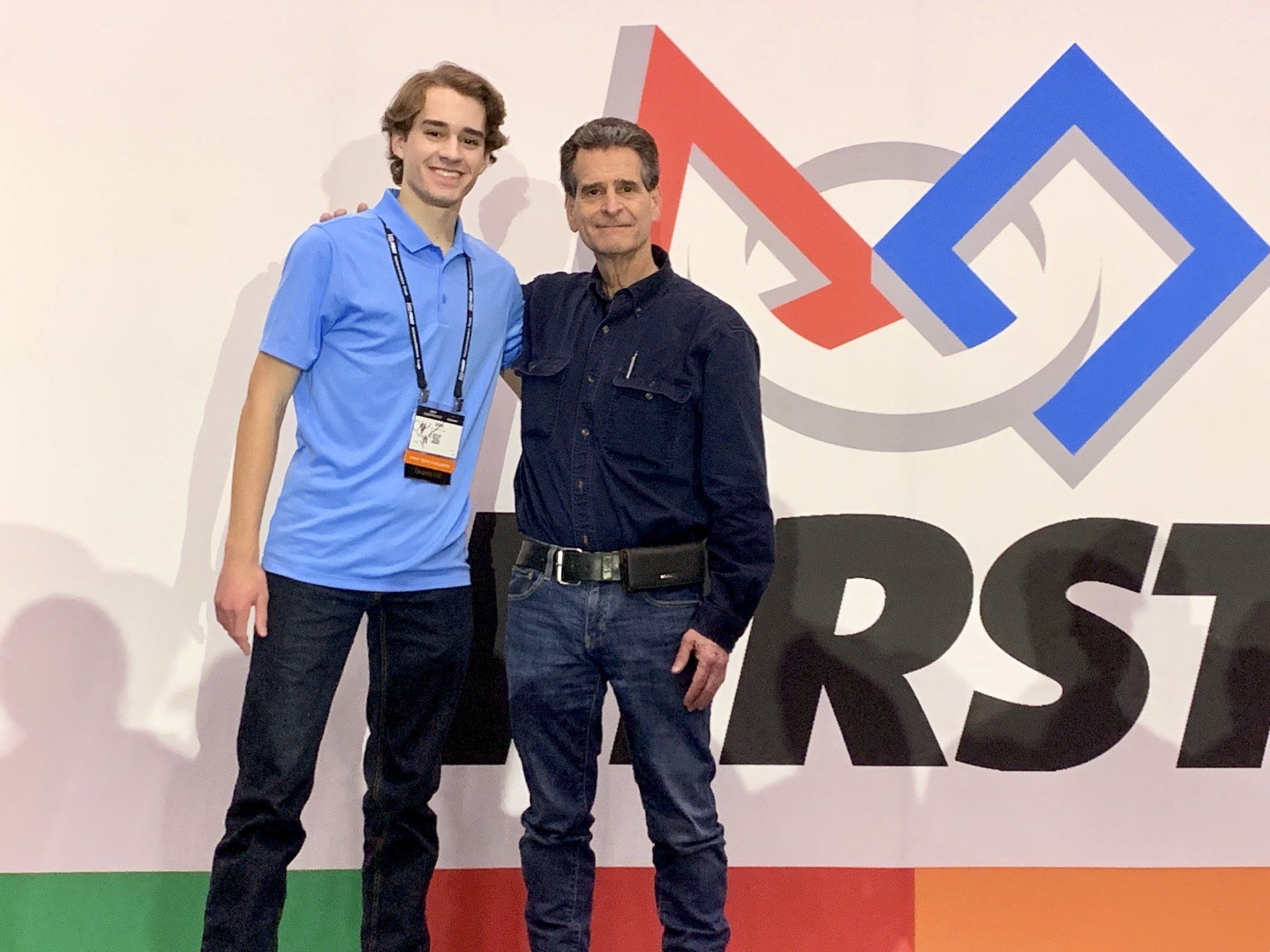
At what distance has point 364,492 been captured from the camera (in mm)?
1825

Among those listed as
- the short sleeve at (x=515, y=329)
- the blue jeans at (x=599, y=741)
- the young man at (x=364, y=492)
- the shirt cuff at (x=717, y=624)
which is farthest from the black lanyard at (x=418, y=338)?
the shirt cuff at (x=717, y=624)

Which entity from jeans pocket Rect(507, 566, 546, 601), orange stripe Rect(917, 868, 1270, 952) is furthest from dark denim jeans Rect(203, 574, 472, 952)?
orange stripe Rect(917, 868, 1270, 952)

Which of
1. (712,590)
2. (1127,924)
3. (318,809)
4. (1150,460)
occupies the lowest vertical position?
(1127,924)

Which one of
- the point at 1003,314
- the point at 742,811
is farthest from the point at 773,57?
the point at 742,811

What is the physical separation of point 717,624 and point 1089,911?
1343mm

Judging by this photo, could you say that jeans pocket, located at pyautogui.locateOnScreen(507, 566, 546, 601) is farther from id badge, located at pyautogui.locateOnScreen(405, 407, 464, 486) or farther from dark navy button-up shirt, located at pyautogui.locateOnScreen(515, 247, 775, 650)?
id badge, located at pyautogui.locateOnScreen(405, 407, 464, 486)

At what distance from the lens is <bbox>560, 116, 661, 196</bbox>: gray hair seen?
72.6 inches

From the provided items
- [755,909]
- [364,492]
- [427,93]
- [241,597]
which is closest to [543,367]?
[364,492]

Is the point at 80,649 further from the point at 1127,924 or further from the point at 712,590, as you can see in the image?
the point at 1127,924

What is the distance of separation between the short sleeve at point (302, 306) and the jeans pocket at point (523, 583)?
0.50 meters

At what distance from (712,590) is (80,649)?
1.50 m

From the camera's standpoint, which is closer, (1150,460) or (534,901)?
(534,901)

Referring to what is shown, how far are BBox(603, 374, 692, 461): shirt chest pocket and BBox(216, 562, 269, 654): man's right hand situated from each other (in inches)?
24.5

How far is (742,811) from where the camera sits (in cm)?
249
